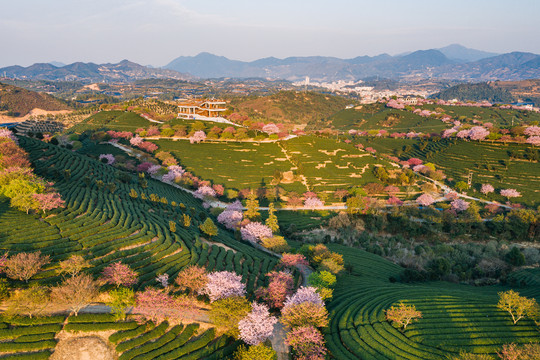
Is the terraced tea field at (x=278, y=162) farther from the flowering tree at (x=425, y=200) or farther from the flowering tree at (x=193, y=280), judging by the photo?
the flowering tree at (x=193, y=280)

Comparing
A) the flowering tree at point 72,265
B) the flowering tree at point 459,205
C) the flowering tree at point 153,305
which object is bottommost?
the flowering tree at point 459,205

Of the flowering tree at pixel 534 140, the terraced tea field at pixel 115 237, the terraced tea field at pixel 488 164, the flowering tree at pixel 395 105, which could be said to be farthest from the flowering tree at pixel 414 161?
the flowering tree at pixel 395 105

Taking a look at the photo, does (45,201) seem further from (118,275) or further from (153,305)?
(153,305)

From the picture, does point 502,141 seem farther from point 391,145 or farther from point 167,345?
point 167,345

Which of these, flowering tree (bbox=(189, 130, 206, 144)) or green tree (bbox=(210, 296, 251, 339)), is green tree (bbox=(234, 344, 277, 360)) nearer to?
green tree (bbox=(210, 296, 251, 339))

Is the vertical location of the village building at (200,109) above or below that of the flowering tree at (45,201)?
above

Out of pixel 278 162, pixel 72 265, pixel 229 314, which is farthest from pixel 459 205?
pixel 72 265
